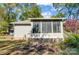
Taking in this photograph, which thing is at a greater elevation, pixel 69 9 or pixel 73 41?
pixel 69 9

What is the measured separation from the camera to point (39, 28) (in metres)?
4.09

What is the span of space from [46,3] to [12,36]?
2.67ft

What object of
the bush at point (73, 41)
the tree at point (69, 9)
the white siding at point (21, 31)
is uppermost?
the tree at point (69, 9)

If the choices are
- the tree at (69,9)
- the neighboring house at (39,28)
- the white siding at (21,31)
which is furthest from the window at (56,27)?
the white siding at (21,31)

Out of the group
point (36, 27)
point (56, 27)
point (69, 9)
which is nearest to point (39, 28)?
point (36, 27)

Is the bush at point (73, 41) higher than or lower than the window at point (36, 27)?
lower

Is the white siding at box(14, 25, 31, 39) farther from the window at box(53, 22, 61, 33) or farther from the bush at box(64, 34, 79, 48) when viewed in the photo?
the bush at box(64, 34, 79, 48)

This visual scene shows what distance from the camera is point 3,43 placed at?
4.05 metres

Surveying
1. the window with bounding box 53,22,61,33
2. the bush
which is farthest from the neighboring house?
the bush

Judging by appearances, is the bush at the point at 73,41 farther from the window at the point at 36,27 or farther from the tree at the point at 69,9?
the window at the point at 36,27

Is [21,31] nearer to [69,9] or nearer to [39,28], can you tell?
[39,28]

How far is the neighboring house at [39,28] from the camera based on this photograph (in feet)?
13.2

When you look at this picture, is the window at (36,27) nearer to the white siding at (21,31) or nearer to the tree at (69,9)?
the white siding at (21,31)
